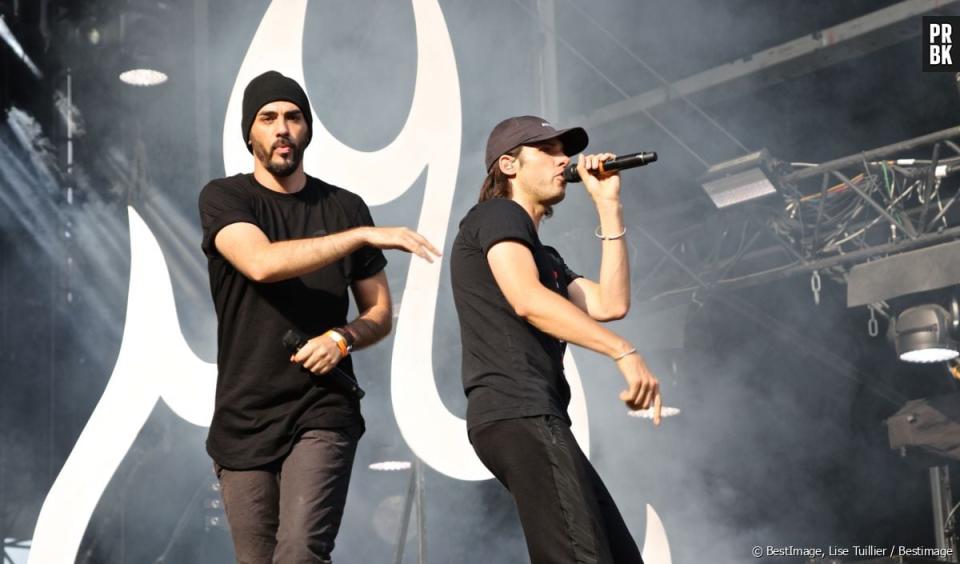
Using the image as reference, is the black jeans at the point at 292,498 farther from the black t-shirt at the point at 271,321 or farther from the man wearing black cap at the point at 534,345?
the man wearing black cap at the point at 534,345

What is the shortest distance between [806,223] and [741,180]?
52 centimetres

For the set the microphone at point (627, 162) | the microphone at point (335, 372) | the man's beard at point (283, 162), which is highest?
the man's beard at point (283, 162)

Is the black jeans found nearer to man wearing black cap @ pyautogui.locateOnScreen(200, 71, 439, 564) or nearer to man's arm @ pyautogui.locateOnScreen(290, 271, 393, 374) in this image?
man wearing black cap @ pyautogui.locateOnScreen(200, 71, 439, 564)

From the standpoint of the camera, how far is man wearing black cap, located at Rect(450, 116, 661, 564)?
91.1 inches

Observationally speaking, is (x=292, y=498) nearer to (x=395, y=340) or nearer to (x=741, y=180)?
(x=395, y=340)

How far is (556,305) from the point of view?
2.40 metres

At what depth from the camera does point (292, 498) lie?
96.4 inches

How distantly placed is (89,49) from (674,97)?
12.6 ft

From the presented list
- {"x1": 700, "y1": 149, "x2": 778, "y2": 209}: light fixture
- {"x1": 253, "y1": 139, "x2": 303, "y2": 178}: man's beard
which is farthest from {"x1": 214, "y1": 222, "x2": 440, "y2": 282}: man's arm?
{"x1": 700, "y1": 149, "x2": 778, "y2": 209}: light fixture

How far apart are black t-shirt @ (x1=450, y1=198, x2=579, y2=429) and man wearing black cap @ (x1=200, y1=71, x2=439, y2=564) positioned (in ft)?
0.35

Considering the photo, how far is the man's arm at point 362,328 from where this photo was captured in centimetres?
252

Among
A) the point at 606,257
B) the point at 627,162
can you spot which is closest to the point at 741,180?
the point at 606,257

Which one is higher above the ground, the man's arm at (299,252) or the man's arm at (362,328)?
the man's arm at (299,252)

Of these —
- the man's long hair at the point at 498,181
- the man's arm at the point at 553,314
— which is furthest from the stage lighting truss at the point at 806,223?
the man's arm at the point at 553,314
